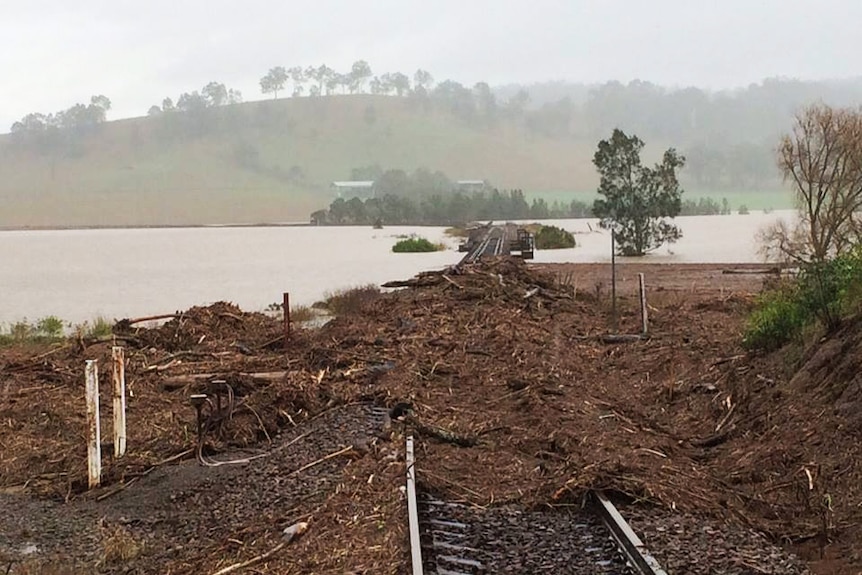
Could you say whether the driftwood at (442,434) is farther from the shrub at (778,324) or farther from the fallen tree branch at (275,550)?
the shrub at (778,324)

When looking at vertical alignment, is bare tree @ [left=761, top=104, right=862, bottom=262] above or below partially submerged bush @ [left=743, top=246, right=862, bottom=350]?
above

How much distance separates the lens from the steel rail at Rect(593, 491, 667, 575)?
6.37m

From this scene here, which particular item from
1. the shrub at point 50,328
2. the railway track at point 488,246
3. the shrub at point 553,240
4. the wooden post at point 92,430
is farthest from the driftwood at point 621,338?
the shrub at point 553,240

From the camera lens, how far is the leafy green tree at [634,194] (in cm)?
6391

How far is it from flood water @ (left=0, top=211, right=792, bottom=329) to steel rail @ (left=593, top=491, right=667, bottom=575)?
2818 cm

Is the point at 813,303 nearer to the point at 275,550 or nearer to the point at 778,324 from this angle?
the point at 778,324

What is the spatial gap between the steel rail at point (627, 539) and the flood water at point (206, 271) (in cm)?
2818

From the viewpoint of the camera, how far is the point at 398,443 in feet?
33.0

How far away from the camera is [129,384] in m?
14.8

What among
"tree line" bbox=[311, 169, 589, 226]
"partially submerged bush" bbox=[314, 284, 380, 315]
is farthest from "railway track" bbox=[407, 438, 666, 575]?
"tree line" bbox=[311, 169, 589, 226]

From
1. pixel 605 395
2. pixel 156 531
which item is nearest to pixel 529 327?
pixel 605 395

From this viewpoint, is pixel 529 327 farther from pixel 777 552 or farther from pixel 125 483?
pixel 777 552

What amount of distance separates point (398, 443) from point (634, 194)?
57156 millimetres

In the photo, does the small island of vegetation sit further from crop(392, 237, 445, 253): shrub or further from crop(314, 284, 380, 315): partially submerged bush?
crop(314, 284, 380, 315): partially submerged bush
